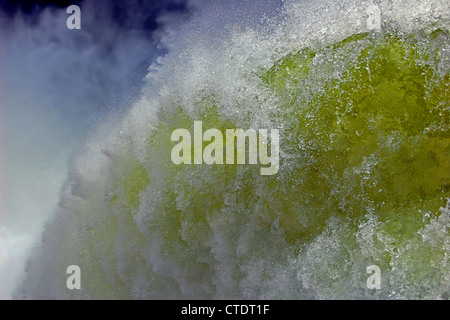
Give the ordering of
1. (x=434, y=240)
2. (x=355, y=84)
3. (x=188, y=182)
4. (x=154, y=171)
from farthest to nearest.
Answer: (x=154, y=171) → (x=188, y=182) → (x=355, y=84) → (x=434, y=240)

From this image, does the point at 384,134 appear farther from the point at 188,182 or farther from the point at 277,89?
the point at 188,182

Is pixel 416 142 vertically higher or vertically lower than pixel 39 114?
lower

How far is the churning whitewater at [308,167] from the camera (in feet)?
6.34

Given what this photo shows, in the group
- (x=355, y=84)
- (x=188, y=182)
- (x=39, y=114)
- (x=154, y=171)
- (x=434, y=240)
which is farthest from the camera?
(x=39, y=114)

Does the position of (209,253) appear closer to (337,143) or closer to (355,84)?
(337,143)

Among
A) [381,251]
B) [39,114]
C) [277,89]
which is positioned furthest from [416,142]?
[39,114]

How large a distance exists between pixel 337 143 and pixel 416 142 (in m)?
0.34

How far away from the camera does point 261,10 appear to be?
2359 millimetres

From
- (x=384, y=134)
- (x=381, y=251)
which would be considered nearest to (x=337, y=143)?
(x=384, y=134)

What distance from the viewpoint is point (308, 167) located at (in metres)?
2.07

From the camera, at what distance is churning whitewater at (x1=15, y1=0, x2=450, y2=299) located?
1.93 metres

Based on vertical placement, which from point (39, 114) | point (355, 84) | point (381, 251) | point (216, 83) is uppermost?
point (39, 114)
